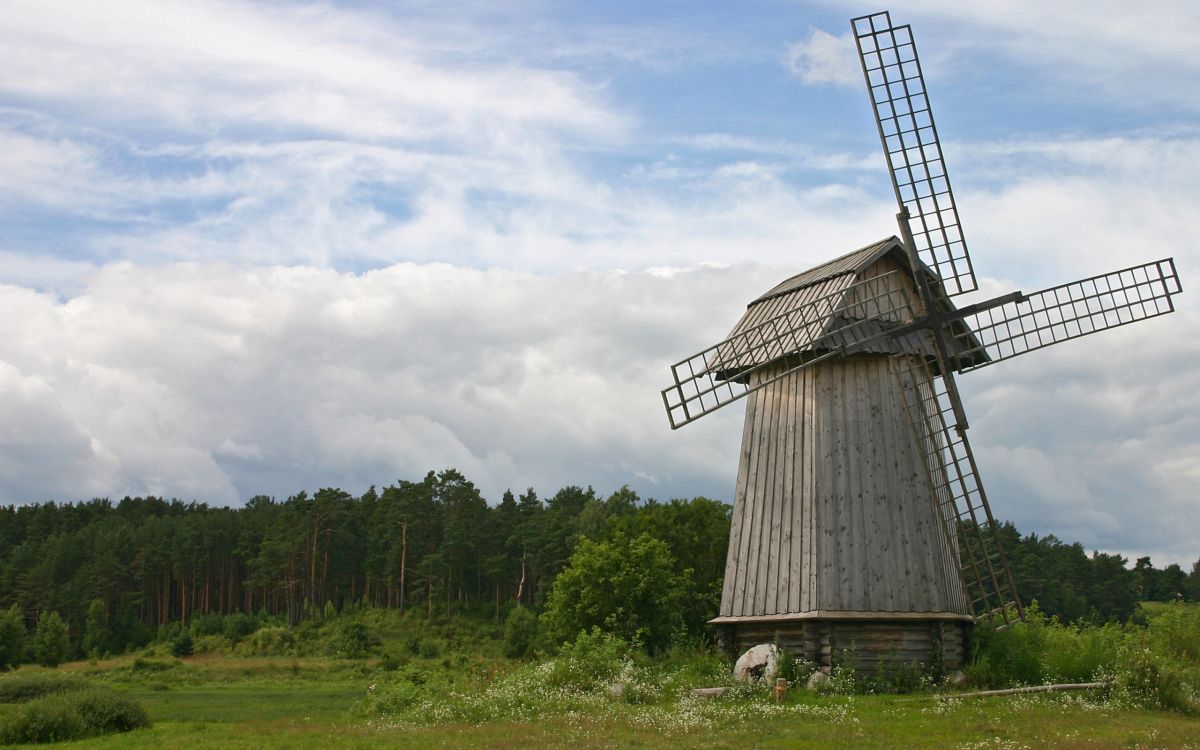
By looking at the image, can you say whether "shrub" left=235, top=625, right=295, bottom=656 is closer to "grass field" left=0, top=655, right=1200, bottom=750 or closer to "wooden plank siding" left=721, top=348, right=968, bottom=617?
"grass field" left=0, top=655, right=1200, bottom=750

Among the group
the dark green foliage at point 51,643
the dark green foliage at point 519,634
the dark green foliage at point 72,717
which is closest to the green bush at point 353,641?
the dark green foliage at point 519,634

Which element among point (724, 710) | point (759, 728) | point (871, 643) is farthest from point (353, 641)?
point (759, 728)

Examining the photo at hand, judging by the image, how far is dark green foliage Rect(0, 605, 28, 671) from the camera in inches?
2542

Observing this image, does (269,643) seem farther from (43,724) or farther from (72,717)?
(43,724)

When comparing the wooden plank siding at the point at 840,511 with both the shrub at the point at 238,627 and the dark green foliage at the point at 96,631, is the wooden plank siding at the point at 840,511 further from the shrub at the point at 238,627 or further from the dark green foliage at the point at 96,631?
the dark green foliage at the point at 96,631

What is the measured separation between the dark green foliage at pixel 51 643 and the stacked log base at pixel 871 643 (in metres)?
58.9

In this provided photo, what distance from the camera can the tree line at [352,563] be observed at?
76.3 meters

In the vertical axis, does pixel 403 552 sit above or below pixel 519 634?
above

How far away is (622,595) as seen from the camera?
36.4 m

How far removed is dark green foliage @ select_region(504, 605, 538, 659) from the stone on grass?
3583 centimetres

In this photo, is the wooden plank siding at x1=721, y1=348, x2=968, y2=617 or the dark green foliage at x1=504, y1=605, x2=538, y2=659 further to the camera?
the dark green foliage at x1=504, y1=605, x2=538, y2=659

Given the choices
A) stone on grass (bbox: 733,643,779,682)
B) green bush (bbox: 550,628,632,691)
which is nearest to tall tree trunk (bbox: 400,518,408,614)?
green bush (bbox: 550,628,632,691)

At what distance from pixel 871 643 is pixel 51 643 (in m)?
61.1

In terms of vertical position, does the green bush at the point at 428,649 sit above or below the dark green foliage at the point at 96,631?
below
